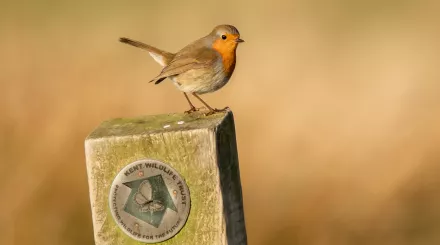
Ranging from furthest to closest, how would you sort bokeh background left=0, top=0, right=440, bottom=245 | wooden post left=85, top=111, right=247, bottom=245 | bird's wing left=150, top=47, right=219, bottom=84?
bokeh background left=0, top=0, right=440, bottom=245 → bird's wing left=150, top=47, right=219, bottom=84 → wooden post left=85, top=111, right=247, bottom=245

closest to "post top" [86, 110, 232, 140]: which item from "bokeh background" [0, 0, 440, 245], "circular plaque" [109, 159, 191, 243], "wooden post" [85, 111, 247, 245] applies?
"wooden post" [85, 111, 247, 245]

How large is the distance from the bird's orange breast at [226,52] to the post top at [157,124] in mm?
1145

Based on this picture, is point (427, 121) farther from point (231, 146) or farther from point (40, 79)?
point (231, 146)

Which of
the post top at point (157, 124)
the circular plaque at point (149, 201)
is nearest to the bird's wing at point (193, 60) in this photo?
the post top at point (157, 124)

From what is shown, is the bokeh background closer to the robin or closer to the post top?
the robin

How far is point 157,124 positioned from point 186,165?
22 cm

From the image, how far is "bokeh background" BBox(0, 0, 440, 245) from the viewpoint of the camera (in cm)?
527

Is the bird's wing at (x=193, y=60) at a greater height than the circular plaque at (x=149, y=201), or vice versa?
the bird's wing at (x=193, y=60)

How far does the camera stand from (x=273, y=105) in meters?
5.59

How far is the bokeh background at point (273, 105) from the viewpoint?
527cm

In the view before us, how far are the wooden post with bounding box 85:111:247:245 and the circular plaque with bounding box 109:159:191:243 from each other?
0.02m

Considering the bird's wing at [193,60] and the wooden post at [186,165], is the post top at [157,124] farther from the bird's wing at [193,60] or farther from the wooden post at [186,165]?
the bird's wing at [193,60]

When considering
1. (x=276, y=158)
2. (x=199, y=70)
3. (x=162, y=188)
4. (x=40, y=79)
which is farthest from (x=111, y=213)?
(x=40, y=79)

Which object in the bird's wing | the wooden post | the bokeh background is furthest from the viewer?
the bokeh background
